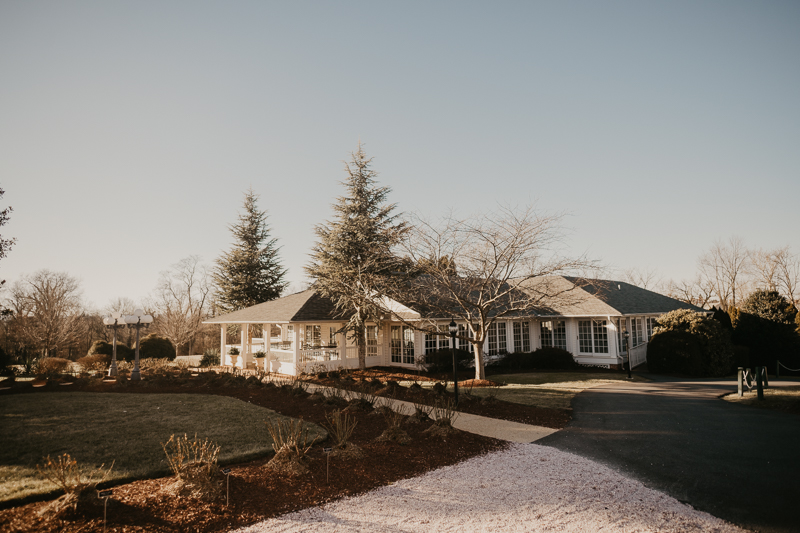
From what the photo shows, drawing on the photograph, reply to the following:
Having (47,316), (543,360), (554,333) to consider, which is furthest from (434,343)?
(47,316)

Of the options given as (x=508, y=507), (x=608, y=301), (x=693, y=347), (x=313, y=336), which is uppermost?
(x=608, y=301)

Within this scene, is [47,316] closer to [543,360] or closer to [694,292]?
[543,360]

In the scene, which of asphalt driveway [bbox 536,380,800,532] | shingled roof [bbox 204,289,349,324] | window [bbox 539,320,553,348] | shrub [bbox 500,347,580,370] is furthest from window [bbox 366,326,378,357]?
asphalt driveway [bbox 536,380,800,532]

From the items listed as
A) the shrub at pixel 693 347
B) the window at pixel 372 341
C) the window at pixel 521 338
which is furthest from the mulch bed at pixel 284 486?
the window at pixel 521 338

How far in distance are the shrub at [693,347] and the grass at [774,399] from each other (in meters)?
5.06

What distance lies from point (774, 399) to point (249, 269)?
1133 inches

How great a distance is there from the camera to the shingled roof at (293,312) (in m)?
19.4

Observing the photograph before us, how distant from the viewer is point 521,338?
23.0 meters

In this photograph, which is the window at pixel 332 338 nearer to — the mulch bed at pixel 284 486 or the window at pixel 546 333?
the mulch bed at pixel 284 486

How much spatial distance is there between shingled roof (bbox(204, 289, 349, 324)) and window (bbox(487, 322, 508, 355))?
775 centimetres

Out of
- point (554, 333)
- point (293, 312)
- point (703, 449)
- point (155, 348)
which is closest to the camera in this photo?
point (703, 449)

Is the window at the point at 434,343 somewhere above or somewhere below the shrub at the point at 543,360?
above

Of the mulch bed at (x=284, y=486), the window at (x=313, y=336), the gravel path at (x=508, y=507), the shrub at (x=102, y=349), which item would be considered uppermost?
the window at (x=313, y=336)

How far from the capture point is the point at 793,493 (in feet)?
18.4
